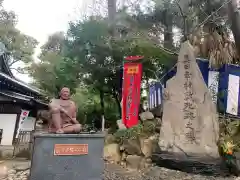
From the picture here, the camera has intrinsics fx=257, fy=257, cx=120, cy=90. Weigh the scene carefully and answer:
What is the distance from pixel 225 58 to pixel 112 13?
726cm

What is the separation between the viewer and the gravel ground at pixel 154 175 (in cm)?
689

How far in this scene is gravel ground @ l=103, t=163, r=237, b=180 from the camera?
6891mm

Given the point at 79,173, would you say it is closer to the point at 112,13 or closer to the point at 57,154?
the point at 57,154

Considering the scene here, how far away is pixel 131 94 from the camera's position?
10422 mm

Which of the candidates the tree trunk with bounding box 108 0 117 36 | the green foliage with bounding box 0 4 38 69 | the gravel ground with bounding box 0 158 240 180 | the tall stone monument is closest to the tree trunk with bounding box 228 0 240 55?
the tall stone monument

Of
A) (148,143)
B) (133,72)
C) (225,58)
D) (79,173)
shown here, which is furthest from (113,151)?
(225,58)

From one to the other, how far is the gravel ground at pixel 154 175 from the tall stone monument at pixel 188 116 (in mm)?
604

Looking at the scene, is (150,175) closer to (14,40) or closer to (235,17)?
(235,17)

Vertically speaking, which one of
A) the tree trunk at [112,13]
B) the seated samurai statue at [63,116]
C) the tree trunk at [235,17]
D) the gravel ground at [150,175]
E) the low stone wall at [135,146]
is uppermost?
the tree trunk at [112,13]

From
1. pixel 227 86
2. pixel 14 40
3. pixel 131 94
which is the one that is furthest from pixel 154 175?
pixel 14 40

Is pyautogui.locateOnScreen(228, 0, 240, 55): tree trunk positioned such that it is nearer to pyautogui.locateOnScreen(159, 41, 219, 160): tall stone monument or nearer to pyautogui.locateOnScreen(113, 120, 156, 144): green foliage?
pyautogui.locateOnScreen(159, 41, 219, 160): tall stone monument

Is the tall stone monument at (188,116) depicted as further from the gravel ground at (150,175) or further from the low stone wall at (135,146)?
the low stone wall at (135,146)

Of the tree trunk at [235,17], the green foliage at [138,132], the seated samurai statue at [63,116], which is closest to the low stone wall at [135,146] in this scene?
the green foliage at [138,132]

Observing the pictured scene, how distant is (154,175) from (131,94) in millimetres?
3922
